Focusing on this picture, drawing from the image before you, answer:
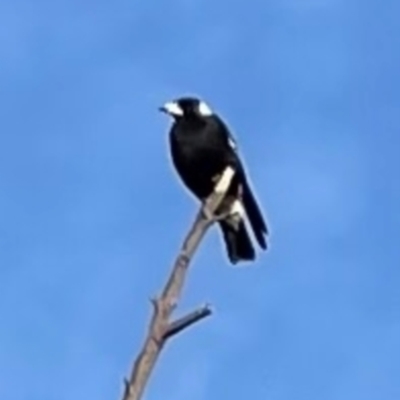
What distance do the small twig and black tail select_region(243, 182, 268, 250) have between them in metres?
4.71

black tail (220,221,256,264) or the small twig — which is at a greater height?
black tail (220,221,256,264)

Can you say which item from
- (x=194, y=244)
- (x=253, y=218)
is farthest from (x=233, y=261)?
(x=194, y=244)

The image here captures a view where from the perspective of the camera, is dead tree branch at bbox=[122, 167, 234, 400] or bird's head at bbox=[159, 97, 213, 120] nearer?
dead tree branch at bbox=[122, 167, 234, 400]

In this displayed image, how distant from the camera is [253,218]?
782cm

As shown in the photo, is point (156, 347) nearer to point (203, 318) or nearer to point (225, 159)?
point (203, 318)

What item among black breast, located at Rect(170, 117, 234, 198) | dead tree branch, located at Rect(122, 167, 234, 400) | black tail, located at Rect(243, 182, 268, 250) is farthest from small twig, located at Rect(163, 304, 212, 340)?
black breast, located at Rect(170, 117, 234, 198)

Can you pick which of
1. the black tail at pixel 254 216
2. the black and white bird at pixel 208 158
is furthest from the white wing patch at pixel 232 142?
the black tail at pixel 254 216

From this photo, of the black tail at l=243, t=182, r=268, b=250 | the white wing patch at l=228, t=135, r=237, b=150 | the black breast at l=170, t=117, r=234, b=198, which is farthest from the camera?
the white wing patch at l=228, t=135, r=237, b=150

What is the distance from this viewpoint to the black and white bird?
26.1 feet

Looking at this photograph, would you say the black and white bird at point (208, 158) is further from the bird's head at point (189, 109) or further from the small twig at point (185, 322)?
the small twig at point (185, 322)

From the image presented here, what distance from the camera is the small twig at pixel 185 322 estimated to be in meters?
2.62

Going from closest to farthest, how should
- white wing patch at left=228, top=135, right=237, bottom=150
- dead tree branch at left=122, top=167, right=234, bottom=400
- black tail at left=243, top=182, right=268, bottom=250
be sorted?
dead tree branch at left=122, top=167, right=234, bottom=400 → black tail at left=243, top=182, right=268, bottom=250 → white wing patch at left=228, top=135, right=237, bottom=150

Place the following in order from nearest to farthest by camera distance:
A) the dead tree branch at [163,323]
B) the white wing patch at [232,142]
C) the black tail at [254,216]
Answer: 1. the dead tree branch at [163,323]
2. the black tail at [254,216]
3. the white wing patch at [232,142]

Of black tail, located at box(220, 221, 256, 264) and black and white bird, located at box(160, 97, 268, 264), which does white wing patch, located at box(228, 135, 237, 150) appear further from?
black tail, located at box(220, 221, 256, 264)
